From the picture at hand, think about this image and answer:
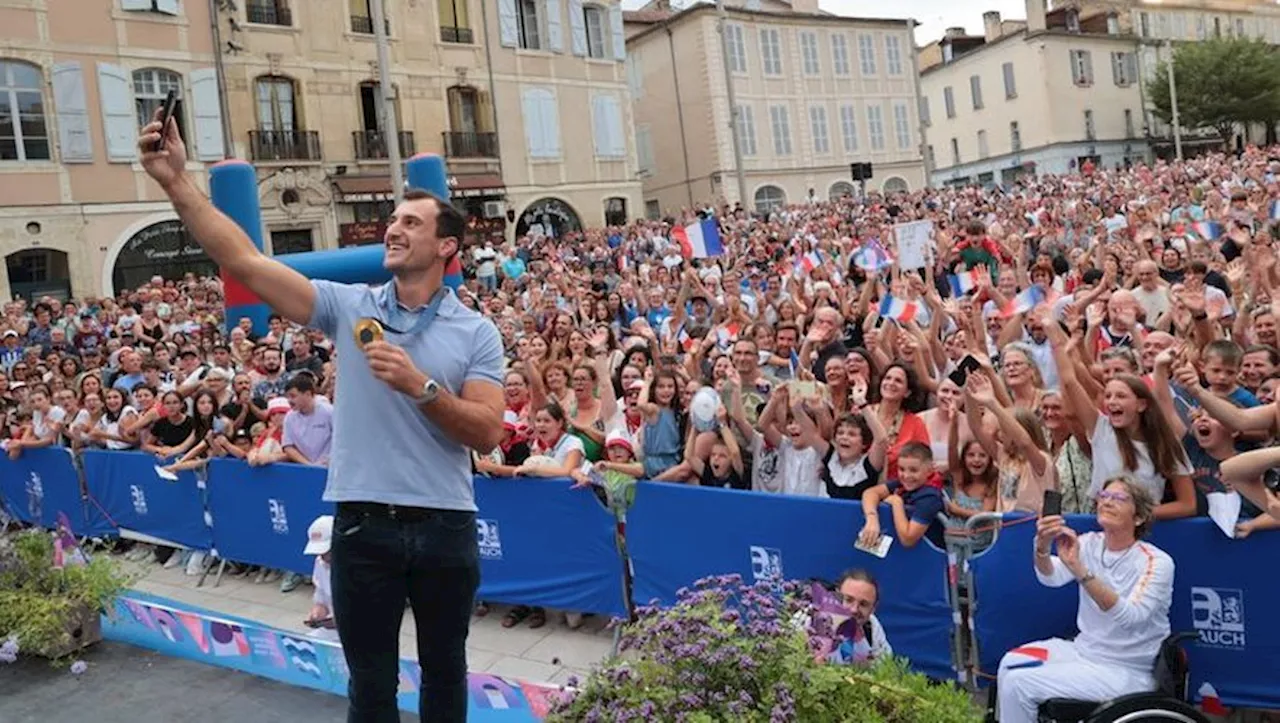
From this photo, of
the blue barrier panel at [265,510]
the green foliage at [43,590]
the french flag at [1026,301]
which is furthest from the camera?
the french flag at [1026,301]

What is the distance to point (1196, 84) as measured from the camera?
5338 cm

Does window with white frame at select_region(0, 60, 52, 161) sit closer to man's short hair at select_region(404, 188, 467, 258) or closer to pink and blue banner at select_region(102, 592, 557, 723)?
pink and blue banner at select_region(102, 592, 557, 723)

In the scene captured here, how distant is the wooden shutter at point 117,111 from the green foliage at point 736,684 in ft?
82.7

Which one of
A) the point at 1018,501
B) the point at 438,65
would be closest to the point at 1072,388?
the point at 1018,501

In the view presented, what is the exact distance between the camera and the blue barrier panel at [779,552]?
532cm

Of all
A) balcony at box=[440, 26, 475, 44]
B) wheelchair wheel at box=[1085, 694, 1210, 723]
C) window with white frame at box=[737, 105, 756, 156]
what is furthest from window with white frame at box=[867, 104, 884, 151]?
wheelchair wheel at box=[1085, 694, 1210, 723]

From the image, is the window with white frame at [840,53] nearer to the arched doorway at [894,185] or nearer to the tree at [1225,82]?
the arched doorway at [894,185]

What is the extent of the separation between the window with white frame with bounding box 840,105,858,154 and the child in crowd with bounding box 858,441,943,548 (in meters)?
41.9

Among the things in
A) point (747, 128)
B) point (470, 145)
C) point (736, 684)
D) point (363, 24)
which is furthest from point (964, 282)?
point (747, 128)

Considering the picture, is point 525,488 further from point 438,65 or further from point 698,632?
point 438,65

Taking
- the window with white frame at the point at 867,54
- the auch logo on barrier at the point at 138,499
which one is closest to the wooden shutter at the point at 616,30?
the window with white frame at the point at 867,54

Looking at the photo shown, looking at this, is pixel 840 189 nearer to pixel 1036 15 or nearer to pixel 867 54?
pixel 867 54

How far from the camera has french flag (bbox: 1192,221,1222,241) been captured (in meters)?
11.8

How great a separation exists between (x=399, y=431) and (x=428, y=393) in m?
0.31
